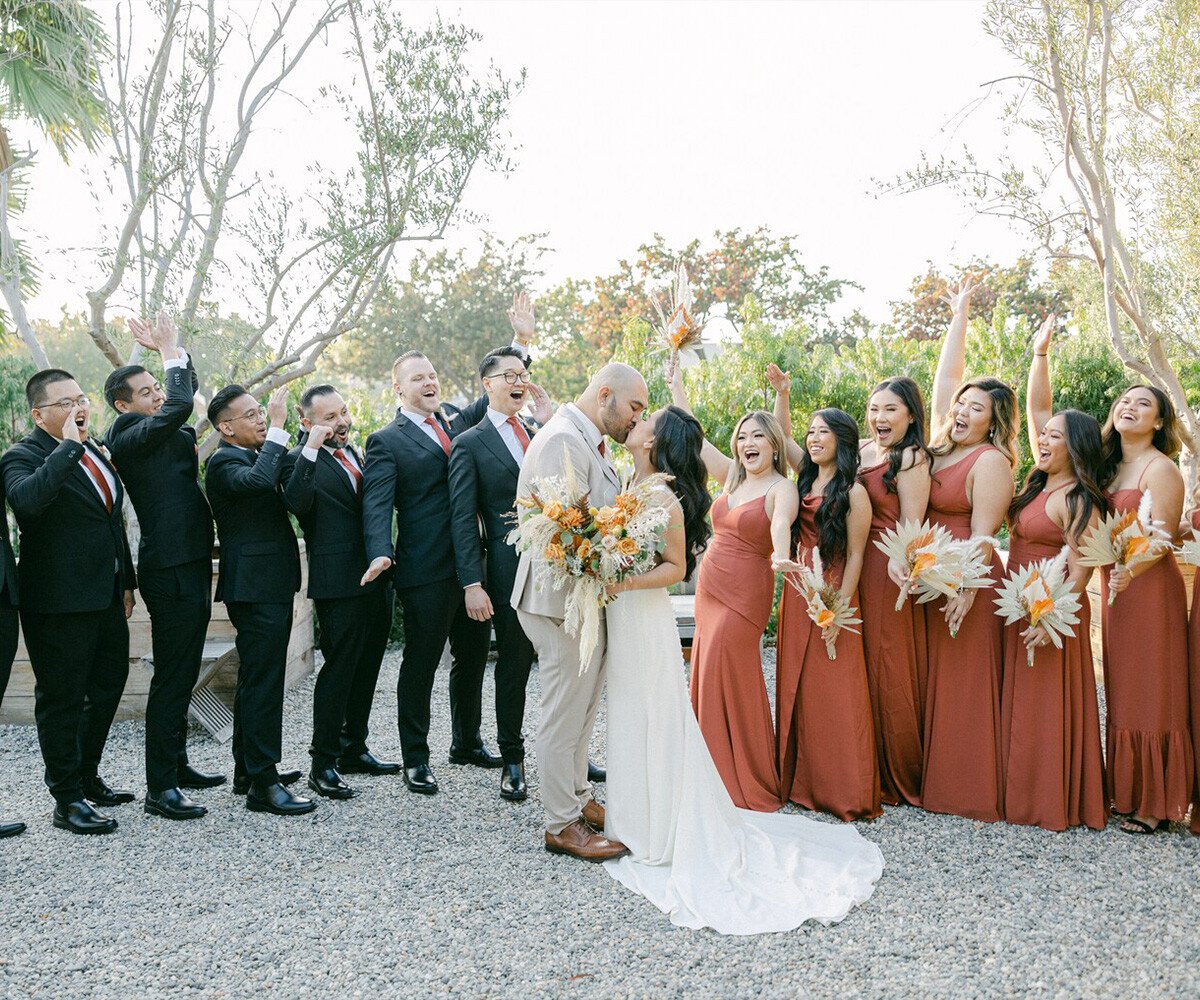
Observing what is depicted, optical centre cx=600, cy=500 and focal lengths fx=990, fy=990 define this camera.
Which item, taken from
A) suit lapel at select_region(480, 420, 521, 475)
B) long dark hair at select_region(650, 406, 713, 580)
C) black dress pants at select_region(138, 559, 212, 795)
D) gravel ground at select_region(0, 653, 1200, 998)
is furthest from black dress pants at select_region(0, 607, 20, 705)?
long dark hair at select_region(650, 406, 713, 580)

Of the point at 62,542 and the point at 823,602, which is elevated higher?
the point at 62,542

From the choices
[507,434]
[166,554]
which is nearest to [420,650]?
[507,434]

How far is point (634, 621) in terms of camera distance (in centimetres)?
436

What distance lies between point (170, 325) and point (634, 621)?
2729 mm

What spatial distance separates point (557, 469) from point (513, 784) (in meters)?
1.94

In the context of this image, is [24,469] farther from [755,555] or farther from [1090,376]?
[1090,376]

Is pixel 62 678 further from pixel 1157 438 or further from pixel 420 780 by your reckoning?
pixel 1157 438

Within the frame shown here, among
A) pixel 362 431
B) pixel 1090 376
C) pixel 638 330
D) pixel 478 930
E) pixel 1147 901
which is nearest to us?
pixel 478 930

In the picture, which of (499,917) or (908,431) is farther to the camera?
(908,431)

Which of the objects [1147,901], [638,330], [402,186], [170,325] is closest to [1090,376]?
[638,330]

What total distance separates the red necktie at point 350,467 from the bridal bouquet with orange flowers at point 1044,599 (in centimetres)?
338

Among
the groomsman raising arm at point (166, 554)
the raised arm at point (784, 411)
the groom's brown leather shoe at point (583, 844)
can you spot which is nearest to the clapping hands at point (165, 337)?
the groomsman raising arm at point (166, 554)

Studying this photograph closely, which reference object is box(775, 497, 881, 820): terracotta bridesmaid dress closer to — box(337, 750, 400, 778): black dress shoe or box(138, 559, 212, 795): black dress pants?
box(337, 750, 400, 778): black dress shoe

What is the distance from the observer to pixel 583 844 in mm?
4441
